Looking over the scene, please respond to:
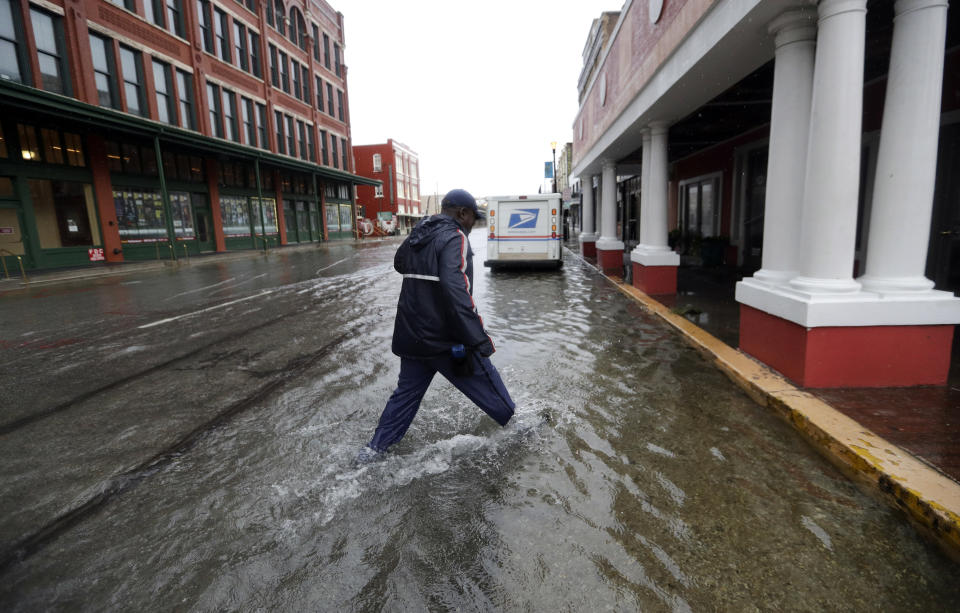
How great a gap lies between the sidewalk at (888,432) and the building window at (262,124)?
30062mm

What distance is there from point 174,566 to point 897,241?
5.72 metres

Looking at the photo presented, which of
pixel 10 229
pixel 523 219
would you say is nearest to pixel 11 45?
pixel 10 229

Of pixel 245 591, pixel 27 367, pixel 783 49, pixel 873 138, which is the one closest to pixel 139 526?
pixel 245 591

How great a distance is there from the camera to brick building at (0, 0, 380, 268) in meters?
16.0

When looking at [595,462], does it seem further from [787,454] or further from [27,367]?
[27,367]

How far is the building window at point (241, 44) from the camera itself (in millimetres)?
26953

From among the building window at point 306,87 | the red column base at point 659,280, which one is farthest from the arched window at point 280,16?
the red column base at point 659,280

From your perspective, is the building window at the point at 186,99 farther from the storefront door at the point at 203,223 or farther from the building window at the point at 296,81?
the building window at the point at 296,81

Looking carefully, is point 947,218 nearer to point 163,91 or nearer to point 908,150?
point 908,150

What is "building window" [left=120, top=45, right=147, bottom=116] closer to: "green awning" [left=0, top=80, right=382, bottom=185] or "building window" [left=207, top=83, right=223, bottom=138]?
"green awning" [left=0, top=80, right=382, bottom=185]

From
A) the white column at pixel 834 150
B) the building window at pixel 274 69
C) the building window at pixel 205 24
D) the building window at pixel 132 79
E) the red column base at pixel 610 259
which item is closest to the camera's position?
the white column at pixel 834 150

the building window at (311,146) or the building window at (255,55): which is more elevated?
the building window at (255,55)

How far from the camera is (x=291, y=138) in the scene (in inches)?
1281

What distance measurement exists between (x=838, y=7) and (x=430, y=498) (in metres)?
4.98
